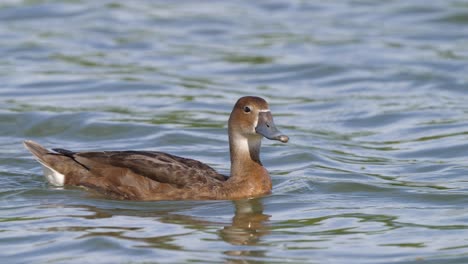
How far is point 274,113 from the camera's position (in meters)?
16.3

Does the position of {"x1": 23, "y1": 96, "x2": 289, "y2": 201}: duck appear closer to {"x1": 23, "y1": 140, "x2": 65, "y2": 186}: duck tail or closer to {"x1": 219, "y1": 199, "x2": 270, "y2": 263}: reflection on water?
{"x1": 23, "y1": 140, "x2": 65, "y2": 186}: duck tail

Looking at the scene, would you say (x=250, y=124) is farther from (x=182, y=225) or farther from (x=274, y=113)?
(x=274, y=113)

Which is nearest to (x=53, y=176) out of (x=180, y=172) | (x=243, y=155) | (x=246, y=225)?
(x=180, y=172)

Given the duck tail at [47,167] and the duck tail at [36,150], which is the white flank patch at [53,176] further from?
the duck tail at [36,150]

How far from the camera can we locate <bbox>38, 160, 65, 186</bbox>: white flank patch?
39.5ft

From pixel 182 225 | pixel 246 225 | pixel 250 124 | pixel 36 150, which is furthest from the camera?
pixel 36 150

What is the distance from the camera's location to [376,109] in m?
16.5

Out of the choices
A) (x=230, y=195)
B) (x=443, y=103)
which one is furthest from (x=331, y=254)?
(x=443, y=103)

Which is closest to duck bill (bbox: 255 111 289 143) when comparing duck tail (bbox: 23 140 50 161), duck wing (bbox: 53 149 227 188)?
duck wing (bbox: 53 149 227 188)

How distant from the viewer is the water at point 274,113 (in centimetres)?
1008

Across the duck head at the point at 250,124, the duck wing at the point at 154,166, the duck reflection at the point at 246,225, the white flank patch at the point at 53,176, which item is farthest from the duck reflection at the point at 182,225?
the white flank patch at the point at 53,176

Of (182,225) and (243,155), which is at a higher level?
(243,155)

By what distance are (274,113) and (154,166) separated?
4885mm

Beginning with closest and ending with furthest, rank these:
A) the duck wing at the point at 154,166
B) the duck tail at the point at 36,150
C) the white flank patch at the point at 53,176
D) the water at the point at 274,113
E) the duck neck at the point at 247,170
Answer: the water at the point at 274,113 → the duck wing at the point at 154,166 → the duck neck at the point at 247,170 → the white flank patch at the point at 53,176 → the duck tail at the point at 36,150
